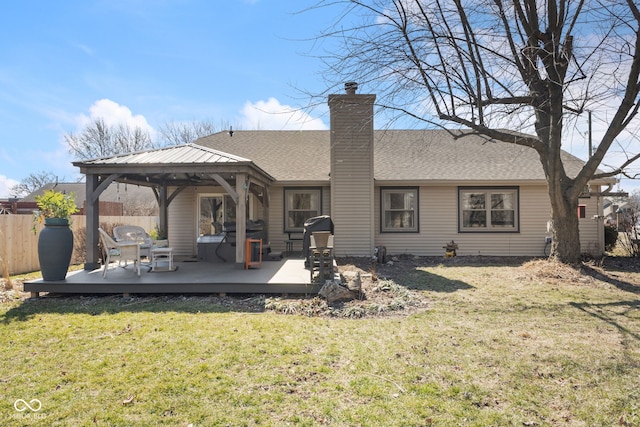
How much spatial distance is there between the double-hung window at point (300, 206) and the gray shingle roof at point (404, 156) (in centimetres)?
53

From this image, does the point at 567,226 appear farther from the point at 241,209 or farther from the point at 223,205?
the point at 223,205

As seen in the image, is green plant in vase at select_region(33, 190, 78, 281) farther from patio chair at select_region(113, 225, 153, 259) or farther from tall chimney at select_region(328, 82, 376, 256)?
tall chimney at select_region(328, 82, 376, 256)

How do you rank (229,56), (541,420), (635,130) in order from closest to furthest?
1. (541,420)
2. (635,130)
3. (229,56)

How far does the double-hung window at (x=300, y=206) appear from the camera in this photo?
1255 cm

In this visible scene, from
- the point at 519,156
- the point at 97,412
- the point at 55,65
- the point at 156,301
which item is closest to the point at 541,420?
the point at 97,412

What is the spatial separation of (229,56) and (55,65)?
9022 mm

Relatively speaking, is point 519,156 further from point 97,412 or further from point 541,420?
point 97,412

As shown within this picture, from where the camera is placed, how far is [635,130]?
7.56m

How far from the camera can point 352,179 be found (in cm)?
1125

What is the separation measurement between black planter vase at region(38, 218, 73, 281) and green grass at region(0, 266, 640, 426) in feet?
3.03

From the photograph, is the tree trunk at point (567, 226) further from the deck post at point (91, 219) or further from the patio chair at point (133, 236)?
the deck post at point (91, 219)

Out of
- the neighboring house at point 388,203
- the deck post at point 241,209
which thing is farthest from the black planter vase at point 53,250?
the neighboring house at point 388,203

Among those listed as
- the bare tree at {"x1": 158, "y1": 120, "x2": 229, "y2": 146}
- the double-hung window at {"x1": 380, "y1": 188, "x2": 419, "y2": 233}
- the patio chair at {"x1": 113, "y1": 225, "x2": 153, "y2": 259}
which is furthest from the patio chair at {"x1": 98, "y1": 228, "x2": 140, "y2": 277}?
the bare tree at {"x1": 158, "y1": 120, "x2": 229, "y2": 146}

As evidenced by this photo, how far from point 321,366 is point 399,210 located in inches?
370
